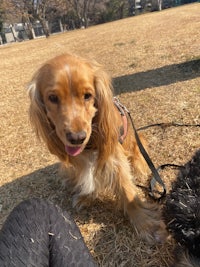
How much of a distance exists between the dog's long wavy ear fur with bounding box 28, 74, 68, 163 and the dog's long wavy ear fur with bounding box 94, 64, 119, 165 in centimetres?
31

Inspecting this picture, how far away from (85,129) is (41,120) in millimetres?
454

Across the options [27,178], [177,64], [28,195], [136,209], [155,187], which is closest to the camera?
[136,209]

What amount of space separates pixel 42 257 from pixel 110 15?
138 ft

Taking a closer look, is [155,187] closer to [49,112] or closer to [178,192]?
[178,192]

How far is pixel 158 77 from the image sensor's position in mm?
5957

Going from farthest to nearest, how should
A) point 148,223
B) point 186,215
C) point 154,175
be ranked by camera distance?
point 154,175 → point 148,223 → point 186,215

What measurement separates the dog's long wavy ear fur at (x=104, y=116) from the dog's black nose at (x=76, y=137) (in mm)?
351

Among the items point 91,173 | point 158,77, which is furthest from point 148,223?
point 158,77

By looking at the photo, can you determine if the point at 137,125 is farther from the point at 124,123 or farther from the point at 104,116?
the point at 104,116

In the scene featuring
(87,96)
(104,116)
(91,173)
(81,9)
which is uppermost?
(87,96)

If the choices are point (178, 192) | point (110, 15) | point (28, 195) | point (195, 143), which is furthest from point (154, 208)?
point (110, 15)

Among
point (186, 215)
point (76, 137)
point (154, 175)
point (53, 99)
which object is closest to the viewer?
point (186, 215)

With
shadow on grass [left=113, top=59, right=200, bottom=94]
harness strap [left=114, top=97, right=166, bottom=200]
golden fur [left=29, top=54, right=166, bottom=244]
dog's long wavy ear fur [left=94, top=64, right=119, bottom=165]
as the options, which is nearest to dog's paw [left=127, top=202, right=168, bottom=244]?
golden fur [left=29, top=54, right=166, bottom=244]

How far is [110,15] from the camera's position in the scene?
40.8 meters
